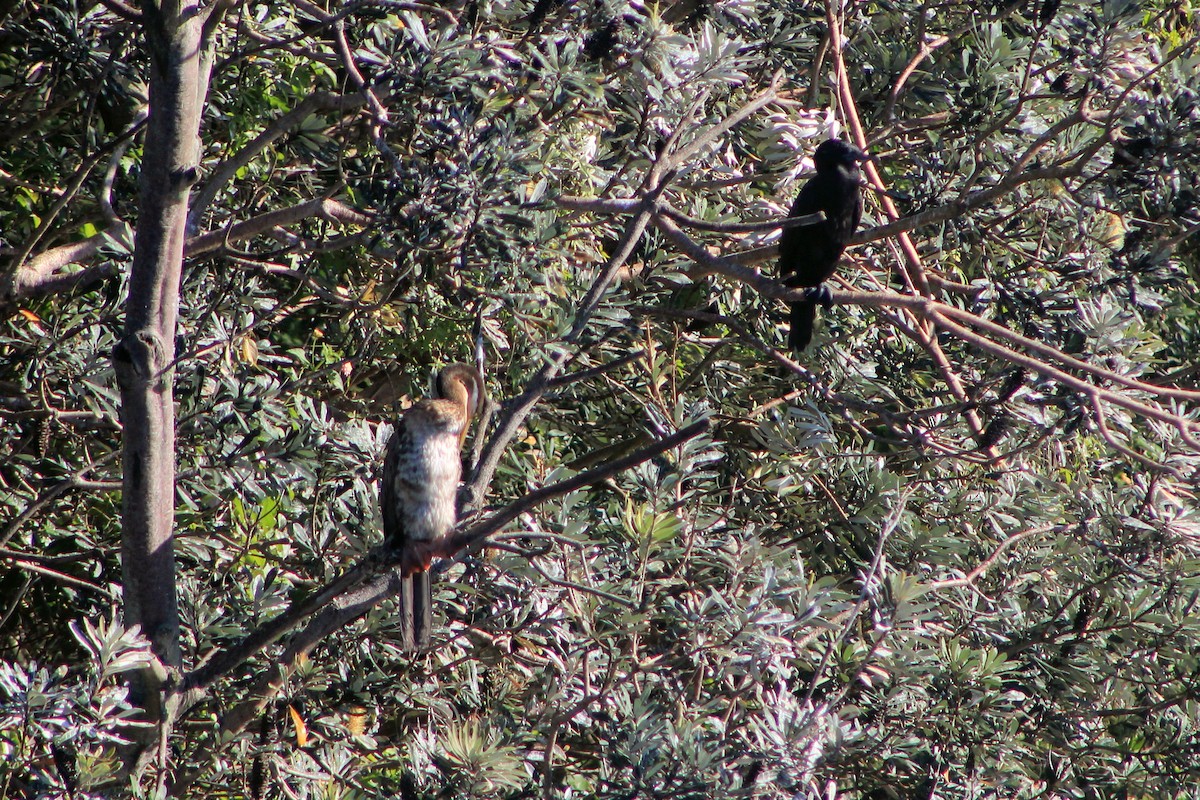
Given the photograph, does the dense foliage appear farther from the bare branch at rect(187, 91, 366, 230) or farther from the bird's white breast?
the bird's white breast

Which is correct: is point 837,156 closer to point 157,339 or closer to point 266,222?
point 266,222

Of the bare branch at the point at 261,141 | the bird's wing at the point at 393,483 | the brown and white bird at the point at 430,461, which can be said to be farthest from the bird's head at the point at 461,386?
the bare branch at the point at 261,141

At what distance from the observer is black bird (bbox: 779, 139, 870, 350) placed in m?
3.40

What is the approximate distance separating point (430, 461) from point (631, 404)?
107 cm

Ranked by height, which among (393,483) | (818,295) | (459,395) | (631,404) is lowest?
(393,483)

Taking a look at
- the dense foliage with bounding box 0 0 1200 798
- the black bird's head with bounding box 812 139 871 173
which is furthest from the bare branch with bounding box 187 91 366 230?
the black bird's head with bounding box 812 139 871 173

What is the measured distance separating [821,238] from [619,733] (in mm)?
1815

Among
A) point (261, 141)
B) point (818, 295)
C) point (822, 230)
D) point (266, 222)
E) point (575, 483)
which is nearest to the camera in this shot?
point (575, 483)

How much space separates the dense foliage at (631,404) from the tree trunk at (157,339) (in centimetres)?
20

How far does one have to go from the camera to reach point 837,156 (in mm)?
3355

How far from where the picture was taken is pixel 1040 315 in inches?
125

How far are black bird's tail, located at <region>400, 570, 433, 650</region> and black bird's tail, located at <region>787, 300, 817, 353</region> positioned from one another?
4.72ft

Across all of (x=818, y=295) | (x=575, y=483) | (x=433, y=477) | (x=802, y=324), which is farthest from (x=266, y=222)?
(x=802, y=324)

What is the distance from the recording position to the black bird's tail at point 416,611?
255cm
